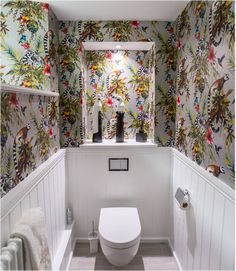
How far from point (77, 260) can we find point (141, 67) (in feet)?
6.60

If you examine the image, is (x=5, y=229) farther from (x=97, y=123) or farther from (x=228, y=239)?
(x=97, y=123)

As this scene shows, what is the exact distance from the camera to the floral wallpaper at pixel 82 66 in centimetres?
213

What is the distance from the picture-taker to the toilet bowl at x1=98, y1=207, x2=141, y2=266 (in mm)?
1730

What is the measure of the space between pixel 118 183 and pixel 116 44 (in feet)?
4.44

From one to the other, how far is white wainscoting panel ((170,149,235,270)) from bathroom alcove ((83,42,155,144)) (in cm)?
62

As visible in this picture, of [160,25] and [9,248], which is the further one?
[160,25]

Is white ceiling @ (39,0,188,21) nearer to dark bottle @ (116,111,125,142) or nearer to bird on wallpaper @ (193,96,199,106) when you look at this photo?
bird on wallpaper @ (193,96,199,106)

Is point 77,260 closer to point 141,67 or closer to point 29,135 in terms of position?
point 29,135

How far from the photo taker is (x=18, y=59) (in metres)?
1.74

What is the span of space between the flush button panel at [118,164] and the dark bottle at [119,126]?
21 centimetres

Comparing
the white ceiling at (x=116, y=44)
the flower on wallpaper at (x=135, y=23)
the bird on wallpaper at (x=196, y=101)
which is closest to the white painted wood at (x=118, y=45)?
the white ceiling at (x=116, y=44)

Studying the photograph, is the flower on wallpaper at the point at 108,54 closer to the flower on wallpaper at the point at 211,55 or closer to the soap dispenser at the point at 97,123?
the soap dispenser at the point at 97,123

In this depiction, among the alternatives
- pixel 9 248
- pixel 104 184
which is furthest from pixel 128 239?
pixel 9 248

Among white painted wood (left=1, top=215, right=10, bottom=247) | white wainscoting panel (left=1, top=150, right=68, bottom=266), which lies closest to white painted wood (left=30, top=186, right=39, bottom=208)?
white wainscoting panel (left=1, top=150, right=68, bottom=266)
